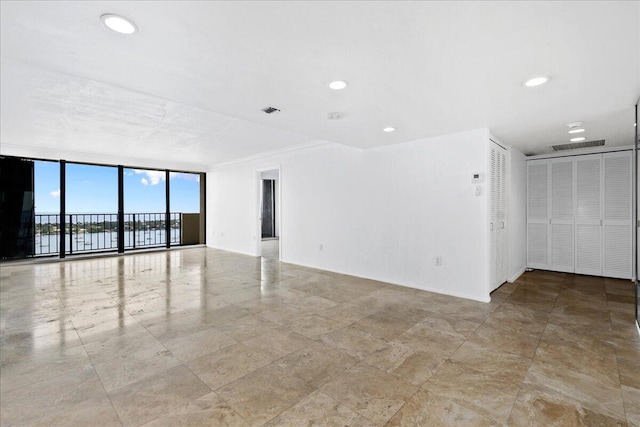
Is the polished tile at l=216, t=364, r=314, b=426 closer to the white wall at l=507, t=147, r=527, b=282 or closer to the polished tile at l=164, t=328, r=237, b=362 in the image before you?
the polished tile at l=164, t=328, r=237, b=362

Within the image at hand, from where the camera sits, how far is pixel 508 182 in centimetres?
481

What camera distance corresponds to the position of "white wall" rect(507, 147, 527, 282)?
Answer: 196 inches

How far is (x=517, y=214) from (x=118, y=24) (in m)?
6.16

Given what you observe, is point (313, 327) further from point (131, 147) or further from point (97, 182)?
point (97, 182)

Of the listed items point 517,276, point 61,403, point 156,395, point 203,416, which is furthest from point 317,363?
point 517,276

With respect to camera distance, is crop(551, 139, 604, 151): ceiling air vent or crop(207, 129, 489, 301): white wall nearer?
crop(207, 129, 489, 301): white wall

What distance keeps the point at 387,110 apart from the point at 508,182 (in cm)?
291

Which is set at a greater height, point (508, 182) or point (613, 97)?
point (613, 97)

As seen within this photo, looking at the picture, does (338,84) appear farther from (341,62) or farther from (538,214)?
(538,214)

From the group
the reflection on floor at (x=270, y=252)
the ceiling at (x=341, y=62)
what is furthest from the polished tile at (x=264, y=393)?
the reflection on floor at (x=270, y=252)

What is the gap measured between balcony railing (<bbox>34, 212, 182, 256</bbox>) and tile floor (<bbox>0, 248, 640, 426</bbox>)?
130 inches

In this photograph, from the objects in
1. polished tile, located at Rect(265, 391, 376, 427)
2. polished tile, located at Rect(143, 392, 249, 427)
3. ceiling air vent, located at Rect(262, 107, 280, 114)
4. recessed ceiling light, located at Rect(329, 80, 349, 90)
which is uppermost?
ceiling air vent, located at Rect(262, 107, 280, 114)

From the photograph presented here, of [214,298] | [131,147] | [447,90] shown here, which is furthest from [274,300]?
[131,147]

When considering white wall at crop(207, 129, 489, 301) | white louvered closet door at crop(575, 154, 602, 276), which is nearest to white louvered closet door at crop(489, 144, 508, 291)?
white wall at crop(207, 129, 489, 301)
